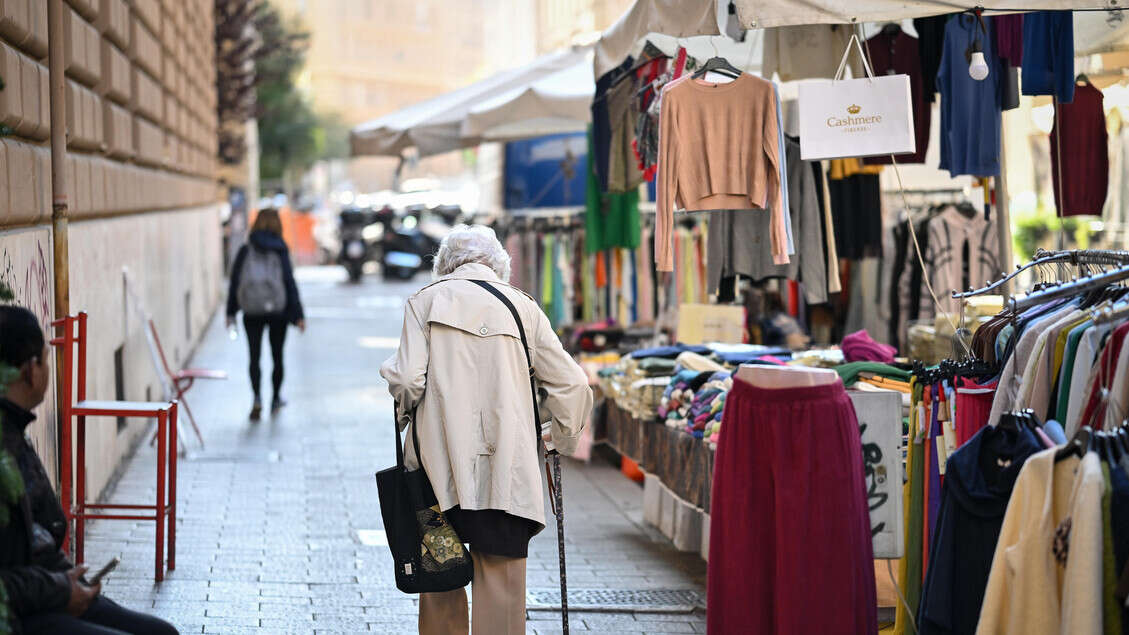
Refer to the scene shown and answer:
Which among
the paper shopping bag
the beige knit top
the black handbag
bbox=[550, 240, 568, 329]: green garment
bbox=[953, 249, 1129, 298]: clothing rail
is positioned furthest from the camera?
bbox=[550, 240, 568, 329]: green garment

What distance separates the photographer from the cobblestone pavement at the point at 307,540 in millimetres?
6387

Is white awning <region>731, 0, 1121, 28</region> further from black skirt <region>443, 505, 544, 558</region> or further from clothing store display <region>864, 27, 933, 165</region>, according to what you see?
black skirt <region>443, 505, 544, 558</region>

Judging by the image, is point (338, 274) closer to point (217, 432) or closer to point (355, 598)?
point (217, 432)

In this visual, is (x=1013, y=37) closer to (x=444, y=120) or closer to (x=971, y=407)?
(x=971, y=407)

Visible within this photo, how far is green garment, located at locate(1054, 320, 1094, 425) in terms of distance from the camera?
428 centimetres

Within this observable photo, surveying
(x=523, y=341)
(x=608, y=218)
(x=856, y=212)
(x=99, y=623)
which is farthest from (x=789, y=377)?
(x=608, y=218)

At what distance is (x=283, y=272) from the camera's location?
12.0 meters

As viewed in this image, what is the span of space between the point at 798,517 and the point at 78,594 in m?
2.29

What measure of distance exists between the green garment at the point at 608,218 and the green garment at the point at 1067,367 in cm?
742

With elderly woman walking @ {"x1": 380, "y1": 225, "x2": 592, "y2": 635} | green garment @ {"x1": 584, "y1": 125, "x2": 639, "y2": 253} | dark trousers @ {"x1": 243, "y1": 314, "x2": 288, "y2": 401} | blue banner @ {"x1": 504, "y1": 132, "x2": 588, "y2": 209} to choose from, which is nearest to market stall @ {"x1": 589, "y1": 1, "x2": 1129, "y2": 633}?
green garment @ {"x1": 584, "y1": 125, "x2": 639, "y2": 253}

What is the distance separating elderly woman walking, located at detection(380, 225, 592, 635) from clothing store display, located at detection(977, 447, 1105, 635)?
1804 mm

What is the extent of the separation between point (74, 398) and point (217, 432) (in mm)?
4166

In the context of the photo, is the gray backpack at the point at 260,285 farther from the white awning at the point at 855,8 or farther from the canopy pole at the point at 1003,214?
the white awning at the point at 855,8

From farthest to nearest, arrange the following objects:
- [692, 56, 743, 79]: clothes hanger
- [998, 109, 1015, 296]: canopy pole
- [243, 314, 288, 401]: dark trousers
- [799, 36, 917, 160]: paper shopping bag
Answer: [243, 314, 288, 401]: dark trousers
[998, 109, 1015, 296]: canopy pole
[692, 56, 743, 79]: clothes hanger
[799, 36, 917, 160]: paper shopping bag
